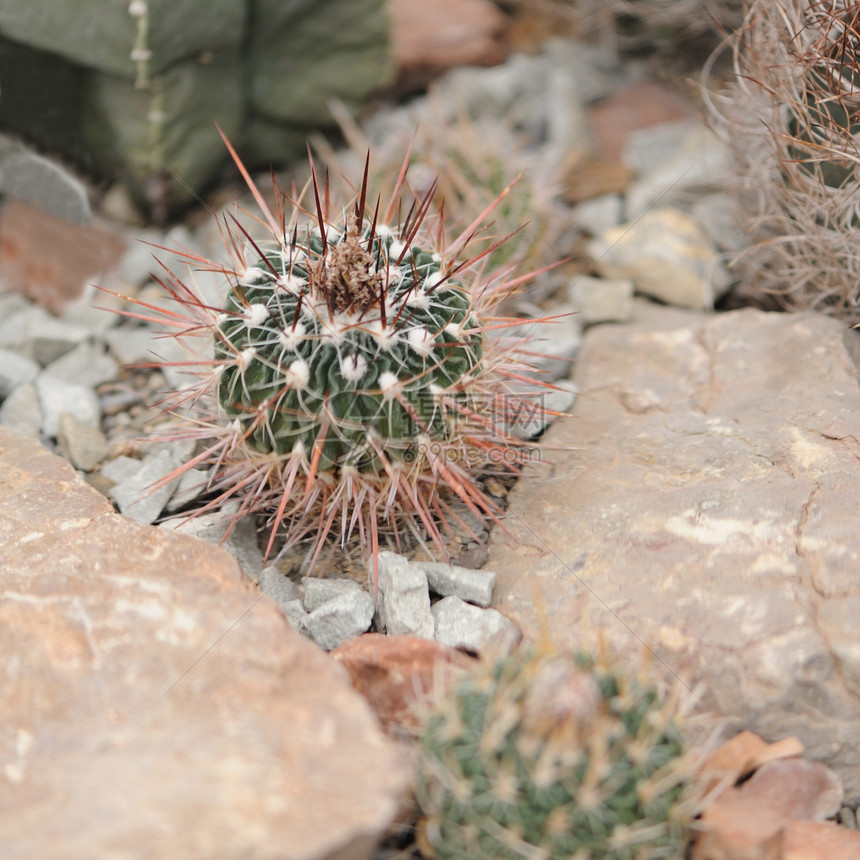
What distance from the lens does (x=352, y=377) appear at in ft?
6.95

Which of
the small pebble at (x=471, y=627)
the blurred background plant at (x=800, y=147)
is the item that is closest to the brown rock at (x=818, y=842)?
the small pebble at (x=471, y=627)

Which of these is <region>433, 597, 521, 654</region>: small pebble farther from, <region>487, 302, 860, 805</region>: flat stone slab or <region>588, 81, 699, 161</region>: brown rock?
<region>588, 81, 699, 161</region>: brown rock

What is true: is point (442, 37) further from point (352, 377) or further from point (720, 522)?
point (720, 522)

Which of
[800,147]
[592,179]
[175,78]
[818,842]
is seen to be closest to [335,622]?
[818,842]

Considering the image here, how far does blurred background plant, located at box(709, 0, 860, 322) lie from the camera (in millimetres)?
2750

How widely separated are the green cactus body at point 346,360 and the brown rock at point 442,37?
2927 mm

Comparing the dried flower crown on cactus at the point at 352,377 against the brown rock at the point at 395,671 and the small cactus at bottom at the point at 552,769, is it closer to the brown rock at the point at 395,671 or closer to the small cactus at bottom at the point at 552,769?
the brown rock at the point at 395,671

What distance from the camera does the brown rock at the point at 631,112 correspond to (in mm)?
4750

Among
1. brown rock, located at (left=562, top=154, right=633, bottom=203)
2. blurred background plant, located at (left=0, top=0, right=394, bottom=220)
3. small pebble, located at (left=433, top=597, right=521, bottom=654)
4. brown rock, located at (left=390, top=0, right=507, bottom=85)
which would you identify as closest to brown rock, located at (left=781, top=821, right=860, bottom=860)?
small pebble, located at (left=433, top=597, right=521, bottom=654)

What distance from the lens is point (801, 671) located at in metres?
1.97

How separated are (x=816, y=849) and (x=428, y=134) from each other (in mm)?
3375

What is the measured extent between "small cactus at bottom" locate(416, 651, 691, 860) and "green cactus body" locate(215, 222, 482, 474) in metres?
0.74

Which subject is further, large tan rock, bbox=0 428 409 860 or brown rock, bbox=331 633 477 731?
brown rock, bbox=331 633 477 731

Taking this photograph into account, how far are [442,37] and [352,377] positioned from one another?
3556 millimetres
